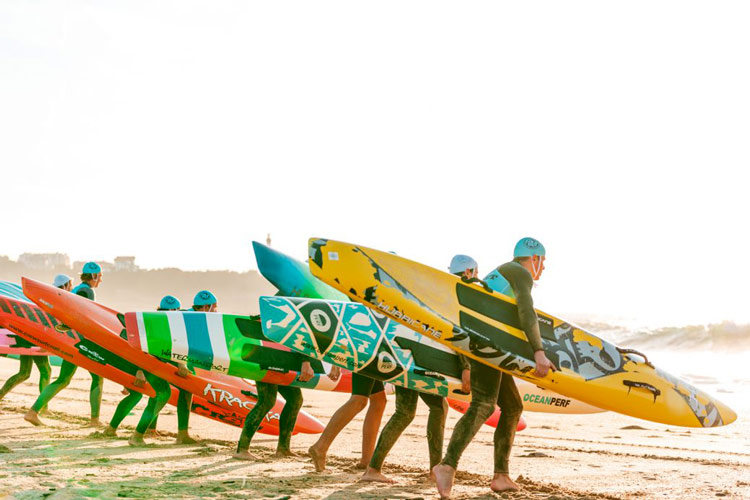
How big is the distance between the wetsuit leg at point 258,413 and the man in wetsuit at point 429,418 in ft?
4.30

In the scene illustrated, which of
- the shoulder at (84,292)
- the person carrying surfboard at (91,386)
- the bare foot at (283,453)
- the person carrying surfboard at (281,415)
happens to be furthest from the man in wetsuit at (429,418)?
→ the person carrying surfboard at (91,386)

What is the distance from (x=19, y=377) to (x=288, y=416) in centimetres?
392

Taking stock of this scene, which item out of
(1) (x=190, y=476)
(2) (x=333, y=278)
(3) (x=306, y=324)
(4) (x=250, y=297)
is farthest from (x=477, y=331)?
(4) (x=250, y=297)

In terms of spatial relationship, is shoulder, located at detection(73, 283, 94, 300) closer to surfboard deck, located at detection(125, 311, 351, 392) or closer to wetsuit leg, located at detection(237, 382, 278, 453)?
surfboard deck, located at detection(125, 311, 351, 392)

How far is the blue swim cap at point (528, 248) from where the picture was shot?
508 centimetres

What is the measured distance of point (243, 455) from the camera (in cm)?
615

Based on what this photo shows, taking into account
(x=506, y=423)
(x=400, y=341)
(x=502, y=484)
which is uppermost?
(x=400, y=341)

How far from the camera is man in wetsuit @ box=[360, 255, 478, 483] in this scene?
515 cm

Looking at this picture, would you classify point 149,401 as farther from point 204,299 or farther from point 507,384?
point 507,384

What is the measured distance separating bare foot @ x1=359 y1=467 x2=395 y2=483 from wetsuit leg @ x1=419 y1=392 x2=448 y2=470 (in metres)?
0.37

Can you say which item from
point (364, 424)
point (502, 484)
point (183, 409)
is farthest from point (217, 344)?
point (502, 484)

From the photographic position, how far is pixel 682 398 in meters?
5.88

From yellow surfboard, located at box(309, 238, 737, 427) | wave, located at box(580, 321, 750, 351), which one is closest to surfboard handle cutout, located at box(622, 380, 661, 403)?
yellow surfboard, located at box(309, 238, 737, 427)

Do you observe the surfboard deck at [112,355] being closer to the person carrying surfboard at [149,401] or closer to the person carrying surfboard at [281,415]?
the person carrying surfboard at [149,401]
